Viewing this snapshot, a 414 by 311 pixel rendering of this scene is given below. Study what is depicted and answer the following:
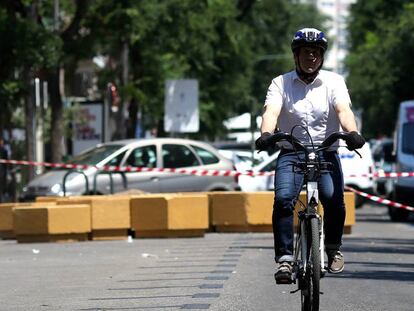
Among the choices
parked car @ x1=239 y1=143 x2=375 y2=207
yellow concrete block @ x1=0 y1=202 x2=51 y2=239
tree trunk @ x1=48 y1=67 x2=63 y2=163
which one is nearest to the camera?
yellow concrete block @ x1=0 y1=202 x2=51 y2=239

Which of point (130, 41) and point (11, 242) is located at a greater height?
point (130, 41)

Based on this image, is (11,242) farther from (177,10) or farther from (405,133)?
(177,10)

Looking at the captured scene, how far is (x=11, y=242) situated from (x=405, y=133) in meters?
9.40

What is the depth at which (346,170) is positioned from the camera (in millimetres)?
28094

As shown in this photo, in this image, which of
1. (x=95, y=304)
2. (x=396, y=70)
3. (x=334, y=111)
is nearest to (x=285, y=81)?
(x=334, y=111)

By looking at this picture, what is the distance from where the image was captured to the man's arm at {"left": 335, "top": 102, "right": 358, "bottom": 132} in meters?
8.62

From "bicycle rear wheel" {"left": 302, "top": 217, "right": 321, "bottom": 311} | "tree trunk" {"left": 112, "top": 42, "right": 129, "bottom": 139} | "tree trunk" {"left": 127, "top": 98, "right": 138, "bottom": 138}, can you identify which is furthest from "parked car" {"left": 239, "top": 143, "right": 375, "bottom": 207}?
"bicycle rear wheel" {"left": 302, "top": 217, "right": 321, "bottom": 311}

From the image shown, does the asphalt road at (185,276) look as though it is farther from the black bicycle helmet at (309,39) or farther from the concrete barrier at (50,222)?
the black bicycle helmet at (309,39)

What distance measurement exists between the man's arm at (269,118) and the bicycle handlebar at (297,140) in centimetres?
13

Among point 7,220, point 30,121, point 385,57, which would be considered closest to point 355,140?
point 7,220

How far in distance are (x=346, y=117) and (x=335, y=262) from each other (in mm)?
992

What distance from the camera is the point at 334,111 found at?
8859 mm

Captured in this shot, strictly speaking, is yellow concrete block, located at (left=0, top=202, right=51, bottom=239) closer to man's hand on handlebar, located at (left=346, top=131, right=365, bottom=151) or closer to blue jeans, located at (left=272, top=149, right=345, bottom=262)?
blue jeans, located at (left=272, top=149, right=345, bottom=262)

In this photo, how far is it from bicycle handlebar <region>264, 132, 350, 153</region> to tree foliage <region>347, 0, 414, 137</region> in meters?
40.3
